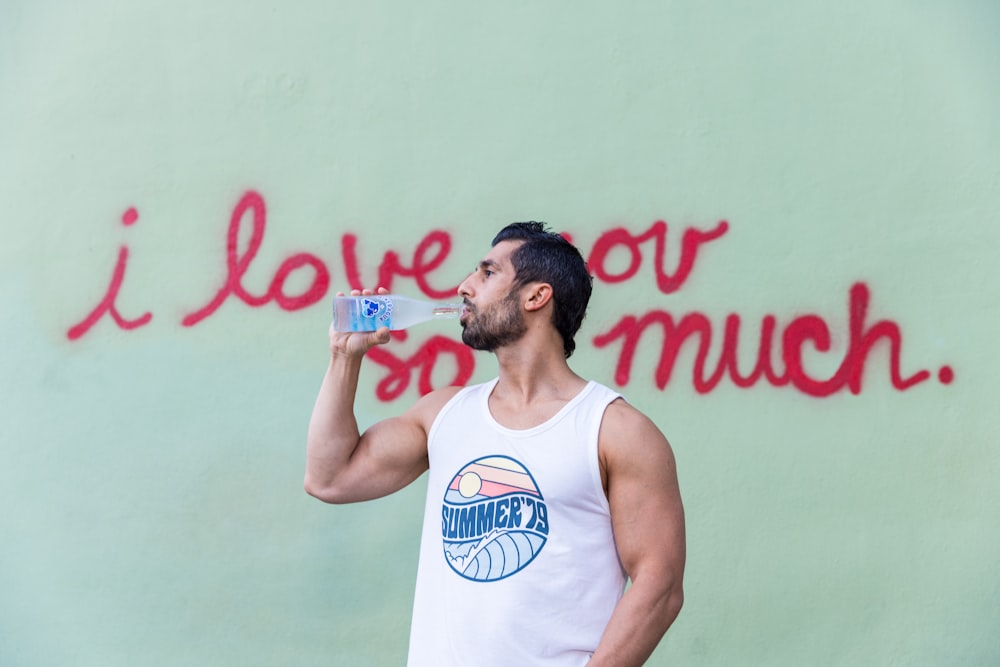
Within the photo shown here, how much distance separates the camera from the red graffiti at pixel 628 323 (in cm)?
339

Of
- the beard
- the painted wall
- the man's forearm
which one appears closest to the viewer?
the man's forearm

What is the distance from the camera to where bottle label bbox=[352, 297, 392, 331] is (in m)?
2.34

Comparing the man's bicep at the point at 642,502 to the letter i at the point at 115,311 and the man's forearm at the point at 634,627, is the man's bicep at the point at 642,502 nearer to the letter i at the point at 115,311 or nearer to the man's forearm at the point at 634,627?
the man's forearm at the point at 634,627

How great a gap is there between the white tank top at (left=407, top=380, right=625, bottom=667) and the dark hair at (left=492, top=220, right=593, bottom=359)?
223 mm

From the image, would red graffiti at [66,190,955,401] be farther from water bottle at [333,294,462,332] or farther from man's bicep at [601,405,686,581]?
man's bicep at [601,405,686,581]

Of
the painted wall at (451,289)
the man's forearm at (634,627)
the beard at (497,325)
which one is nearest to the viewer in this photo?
the man's forearm at (634,627)

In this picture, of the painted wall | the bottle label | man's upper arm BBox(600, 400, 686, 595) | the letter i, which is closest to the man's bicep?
man's upper arm BBox(600, 400, 686, 595)

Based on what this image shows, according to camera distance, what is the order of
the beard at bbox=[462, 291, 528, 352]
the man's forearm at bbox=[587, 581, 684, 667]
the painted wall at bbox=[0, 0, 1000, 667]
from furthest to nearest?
the painted wall at bbox=[0, 0, 1000, 667] < the beard at bbox=[462, 291, 528, 352] < the man's forearm at bbox=[587, 581, 684, 667]

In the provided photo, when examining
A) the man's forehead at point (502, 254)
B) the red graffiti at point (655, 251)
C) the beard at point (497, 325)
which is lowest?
the beard at point (497, 325)

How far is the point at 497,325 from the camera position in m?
2.27

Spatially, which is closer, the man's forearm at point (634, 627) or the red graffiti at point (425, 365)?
the man's forearm at point (634, 627)

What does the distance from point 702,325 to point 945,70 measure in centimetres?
111

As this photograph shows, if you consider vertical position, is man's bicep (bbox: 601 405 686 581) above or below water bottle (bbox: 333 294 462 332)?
below

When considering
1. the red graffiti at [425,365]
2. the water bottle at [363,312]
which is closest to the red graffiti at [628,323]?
the red graffiti at [425,365]
